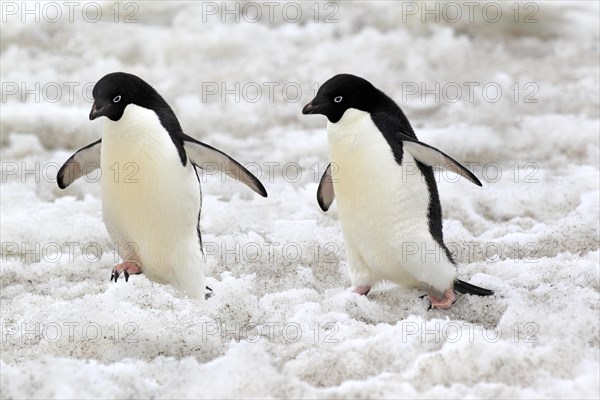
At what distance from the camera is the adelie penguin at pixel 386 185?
317 centimetres

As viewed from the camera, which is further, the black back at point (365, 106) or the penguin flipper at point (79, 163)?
the penguin flipper at point (79, 163)

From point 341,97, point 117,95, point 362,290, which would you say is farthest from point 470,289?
point 117,95

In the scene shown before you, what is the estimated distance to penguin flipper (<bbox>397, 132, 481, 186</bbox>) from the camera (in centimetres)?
314

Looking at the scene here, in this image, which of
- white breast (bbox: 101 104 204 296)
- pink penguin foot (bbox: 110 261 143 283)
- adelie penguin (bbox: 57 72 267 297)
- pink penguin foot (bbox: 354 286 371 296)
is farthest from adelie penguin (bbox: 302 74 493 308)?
pink penguin foot (bbox: 110 261 143 283)

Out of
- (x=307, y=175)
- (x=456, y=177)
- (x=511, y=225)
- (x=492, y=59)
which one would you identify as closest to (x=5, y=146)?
(x=307, y=175)

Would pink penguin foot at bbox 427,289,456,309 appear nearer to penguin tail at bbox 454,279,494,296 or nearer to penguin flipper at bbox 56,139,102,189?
penguin tail at bbox 454,279,494,296

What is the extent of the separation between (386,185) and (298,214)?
1.54 m

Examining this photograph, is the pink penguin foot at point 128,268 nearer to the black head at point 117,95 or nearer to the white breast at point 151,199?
the white breast at point 151,199

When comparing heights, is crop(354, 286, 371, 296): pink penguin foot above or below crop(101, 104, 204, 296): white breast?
below

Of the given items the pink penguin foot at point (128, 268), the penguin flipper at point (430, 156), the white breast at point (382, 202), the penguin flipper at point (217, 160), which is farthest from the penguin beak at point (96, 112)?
the penguin flipper at point (430, 156)

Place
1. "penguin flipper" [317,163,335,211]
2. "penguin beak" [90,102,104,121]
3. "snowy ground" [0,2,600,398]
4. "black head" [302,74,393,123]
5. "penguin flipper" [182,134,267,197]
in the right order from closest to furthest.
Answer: "snowy ground" [0,2,600,398] → "penguin beak" [90,102,104,121] → "black head" [302,74,393,123] → "penguin flipper" [182,134,267,197] → "penguin flipper" [317,163,335,211]

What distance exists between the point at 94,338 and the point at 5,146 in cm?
379

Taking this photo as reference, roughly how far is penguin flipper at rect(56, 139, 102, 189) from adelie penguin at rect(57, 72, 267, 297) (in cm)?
12

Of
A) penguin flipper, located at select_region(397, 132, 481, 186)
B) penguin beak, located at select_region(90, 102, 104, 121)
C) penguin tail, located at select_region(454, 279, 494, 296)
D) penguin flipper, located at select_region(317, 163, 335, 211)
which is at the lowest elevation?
penguin tail, located at select_region(454, 279, 494, 296)
